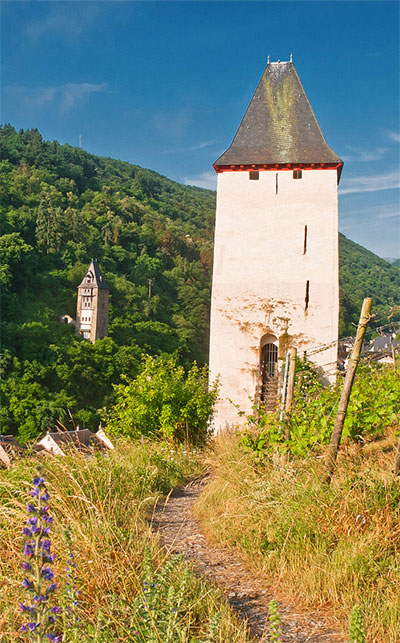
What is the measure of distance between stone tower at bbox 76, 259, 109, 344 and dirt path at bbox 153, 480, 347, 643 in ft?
193

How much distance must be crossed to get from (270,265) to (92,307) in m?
53.5

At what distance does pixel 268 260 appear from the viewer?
12320mm

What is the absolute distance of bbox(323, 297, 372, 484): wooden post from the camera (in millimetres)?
4227

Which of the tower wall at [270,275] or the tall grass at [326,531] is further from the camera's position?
the tower wall at [270,275]

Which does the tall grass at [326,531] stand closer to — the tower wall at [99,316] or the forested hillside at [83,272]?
the forested hillside at [83,272]

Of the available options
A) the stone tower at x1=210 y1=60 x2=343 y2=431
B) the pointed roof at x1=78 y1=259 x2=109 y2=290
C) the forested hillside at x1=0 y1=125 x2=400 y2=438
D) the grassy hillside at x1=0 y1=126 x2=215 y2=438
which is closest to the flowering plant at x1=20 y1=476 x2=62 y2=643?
the stone tower at x1=210 y1=60 x2=343 y2=431

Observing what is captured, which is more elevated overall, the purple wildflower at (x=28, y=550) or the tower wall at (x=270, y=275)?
the tower wall at (x=270, y=275)

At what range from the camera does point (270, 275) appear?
12297 millimetres

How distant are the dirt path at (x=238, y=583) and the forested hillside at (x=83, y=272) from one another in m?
39.5

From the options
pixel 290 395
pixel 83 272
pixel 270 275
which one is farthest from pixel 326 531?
pixel 83 272

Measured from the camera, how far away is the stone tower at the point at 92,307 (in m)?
63.2

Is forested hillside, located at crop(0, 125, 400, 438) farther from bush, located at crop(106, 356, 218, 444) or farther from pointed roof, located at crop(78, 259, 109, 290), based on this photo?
bush, located at crop(106, 356, 218, 444)

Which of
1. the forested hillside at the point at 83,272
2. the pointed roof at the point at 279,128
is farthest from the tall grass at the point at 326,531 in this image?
the forested hillside at the point at 83,272

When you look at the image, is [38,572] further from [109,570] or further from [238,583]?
[238,583]
